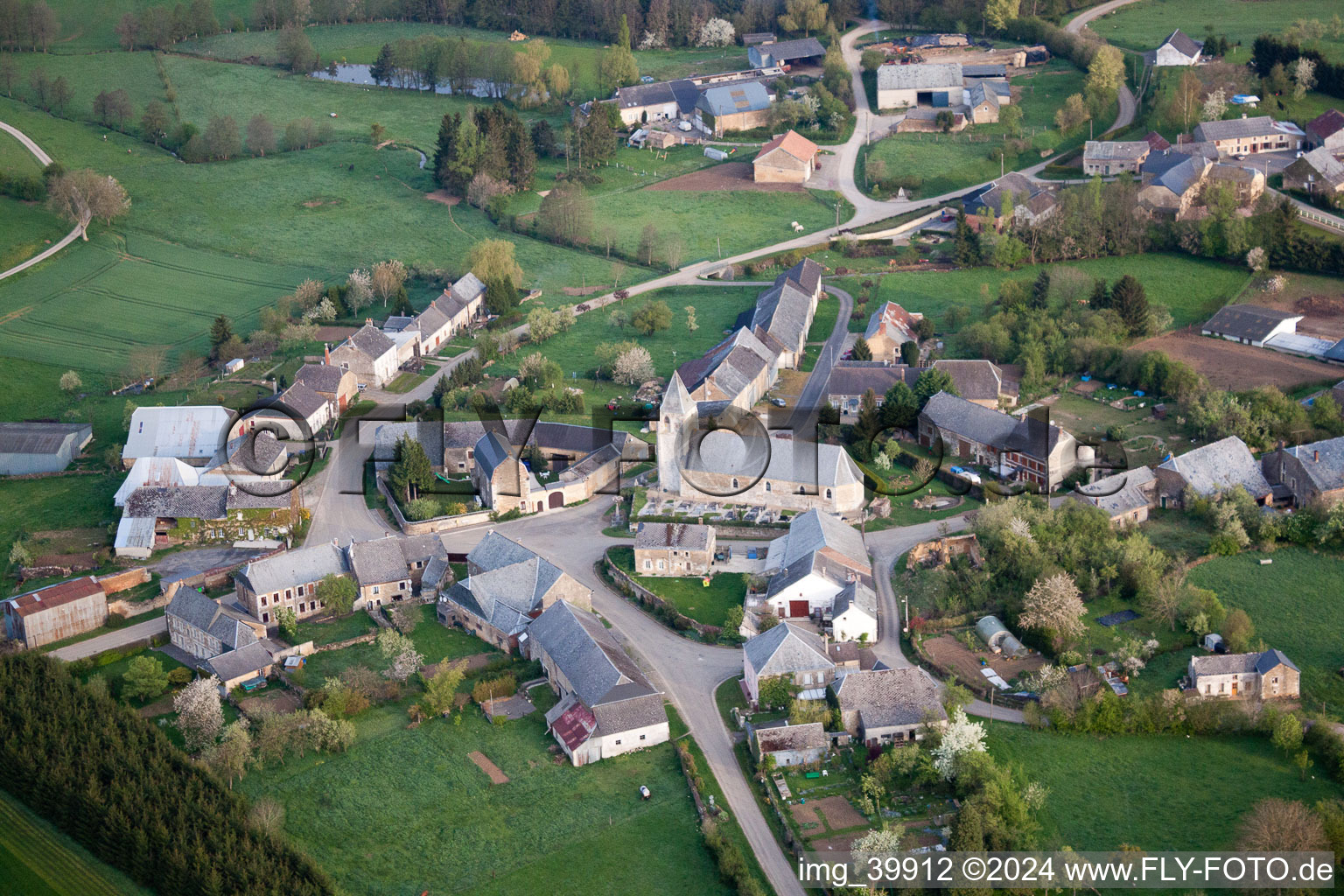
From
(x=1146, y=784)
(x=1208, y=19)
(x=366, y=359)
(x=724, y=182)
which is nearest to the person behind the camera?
(x=1146, y=784)

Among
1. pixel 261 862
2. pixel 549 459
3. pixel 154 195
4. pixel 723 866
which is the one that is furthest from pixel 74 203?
pixel 723 866

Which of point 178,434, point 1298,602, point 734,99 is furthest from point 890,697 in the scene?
point 734,99

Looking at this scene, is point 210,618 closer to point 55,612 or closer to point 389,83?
point 55,612

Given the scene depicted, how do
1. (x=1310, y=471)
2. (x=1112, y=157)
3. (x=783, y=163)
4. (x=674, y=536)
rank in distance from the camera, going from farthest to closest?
(x=783, y=163)
(x=1112, y=157)
(x=1310, y=471)
(x=674, y=536)

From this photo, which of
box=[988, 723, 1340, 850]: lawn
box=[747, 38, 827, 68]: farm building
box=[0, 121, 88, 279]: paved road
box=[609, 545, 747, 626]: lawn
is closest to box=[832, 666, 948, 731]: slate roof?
box=[988, 723, 1340, 850]: lawn

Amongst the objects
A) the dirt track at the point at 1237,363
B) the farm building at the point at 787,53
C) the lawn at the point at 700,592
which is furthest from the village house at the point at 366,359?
the farm building at the point at 787,53
